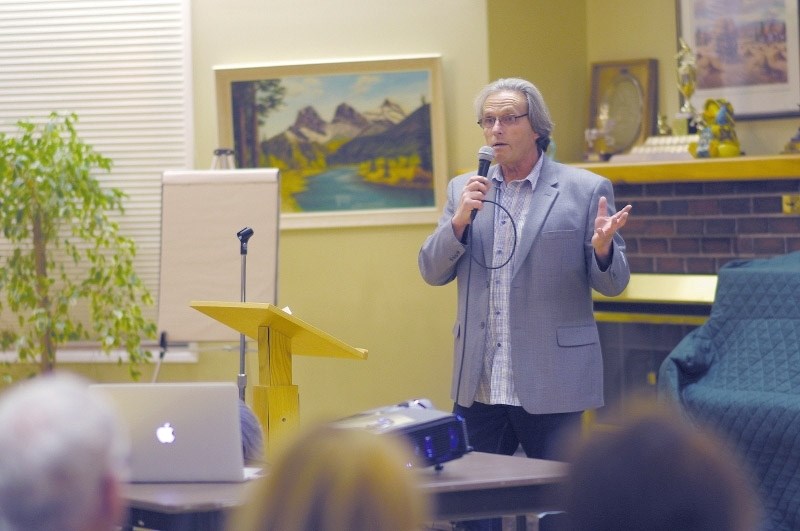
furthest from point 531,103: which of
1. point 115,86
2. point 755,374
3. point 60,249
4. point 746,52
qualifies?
point 60,249

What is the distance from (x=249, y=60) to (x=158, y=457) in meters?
3.03

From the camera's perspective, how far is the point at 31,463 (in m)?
1.10

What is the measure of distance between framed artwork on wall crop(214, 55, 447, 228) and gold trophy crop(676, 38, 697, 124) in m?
1.06

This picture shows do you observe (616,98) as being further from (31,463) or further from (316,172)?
(31,463)

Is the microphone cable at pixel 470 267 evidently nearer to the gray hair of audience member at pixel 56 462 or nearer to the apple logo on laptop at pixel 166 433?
the apple logo on laptop at pixel 166 433

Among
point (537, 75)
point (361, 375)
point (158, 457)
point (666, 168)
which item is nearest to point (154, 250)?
point (361, 375)

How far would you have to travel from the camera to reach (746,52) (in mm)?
5062

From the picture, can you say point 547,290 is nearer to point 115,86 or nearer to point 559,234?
point 559,234

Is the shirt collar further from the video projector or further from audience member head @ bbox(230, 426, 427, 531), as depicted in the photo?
audience member head @ bbox(230, 426, 427, 531)

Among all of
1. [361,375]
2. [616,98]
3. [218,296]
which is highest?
[616,98]

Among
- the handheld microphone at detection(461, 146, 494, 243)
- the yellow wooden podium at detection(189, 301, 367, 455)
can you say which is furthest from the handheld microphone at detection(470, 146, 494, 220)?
the yellow wooden podium at detection(189, 301, 367, 455)

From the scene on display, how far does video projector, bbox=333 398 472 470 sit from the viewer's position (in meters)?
2.71

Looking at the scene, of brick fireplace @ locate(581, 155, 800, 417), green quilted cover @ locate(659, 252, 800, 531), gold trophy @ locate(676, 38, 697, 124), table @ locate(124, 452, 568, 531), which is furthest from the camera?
gold trophy @ locate(676, 38, 697, 124)

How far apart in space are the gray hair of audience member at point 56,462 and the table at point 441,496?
142 cm
